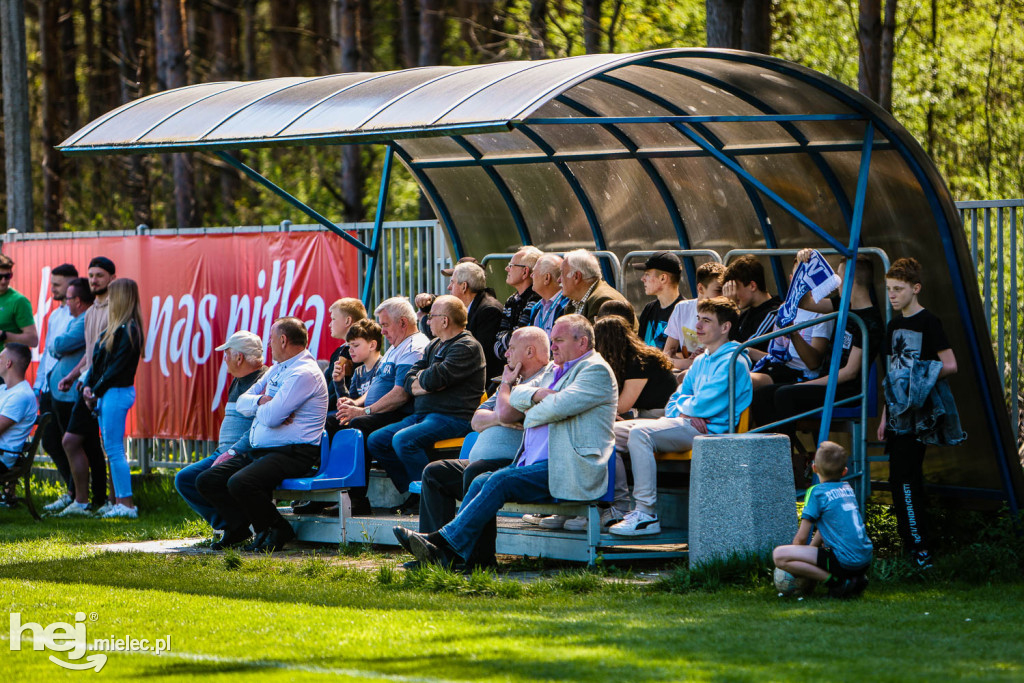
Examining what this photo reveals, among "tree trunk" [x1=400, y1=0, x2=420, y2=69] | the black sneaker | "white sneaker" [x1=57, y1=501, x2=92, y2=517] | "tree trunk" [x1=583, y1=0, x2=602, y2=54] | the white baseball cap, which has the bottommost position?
"white sneaker" [x1=57, y1=501, x2=92, y2=517]

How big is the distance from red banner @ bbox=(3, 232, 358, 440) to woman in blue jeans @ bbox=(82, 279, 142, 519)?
1.23m

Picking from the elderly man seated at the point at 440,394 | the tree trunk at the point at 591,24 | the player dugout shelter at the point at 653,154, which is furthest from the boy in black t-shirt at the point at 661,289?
the tree trunk at the point at 591,24

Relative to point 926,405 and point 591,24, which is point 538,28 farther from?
point 926,405

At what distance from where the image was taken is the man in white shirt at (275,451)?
33.6 ft

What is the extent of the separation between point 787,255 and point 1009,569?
3.25m

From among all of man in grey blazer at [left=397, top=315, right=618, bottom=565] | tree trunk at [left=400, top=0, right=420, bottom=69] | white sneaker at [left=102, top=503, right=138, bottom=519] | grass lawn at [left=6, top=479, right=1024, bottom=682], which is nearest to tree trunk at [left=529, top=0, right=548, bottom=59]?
tree trunk at [left=400, top=0, right=420, bottom=69]

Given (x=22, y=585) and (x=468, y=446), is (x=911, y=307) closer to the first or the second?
(x=468, y=446)

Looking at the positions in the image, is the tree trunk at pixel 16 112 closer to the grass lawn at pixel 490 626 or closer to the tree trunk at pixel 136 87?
the grass lawn at pixel 490 626

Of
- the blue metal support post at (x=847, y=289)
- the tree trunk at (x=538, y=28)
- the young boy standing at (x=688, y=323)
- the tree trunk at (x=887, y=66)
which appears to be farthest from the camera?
the tree trunk at (x=538, y=28)

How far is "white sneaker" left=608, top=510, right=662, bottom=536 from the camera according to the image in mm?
8820

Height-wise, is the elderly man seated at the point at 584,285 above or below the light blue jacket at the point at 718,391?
above

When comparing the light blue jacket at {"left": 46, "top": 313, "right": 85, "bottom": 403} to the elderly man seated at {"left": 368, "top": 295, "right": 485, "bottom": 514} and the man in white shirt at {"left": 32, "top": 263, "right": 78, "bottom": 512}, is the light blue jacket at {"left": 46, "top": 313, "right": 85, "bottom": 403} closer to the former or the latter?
the man in white shirt at {"left": 32, "top": 263, "right": 78, "bottom": 512}

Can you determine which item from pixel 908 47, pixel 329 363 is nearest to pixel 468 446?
pixel 329 363

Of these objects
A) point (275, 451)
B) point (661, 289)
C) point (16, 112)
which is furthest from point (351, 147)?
point (275, 451)
